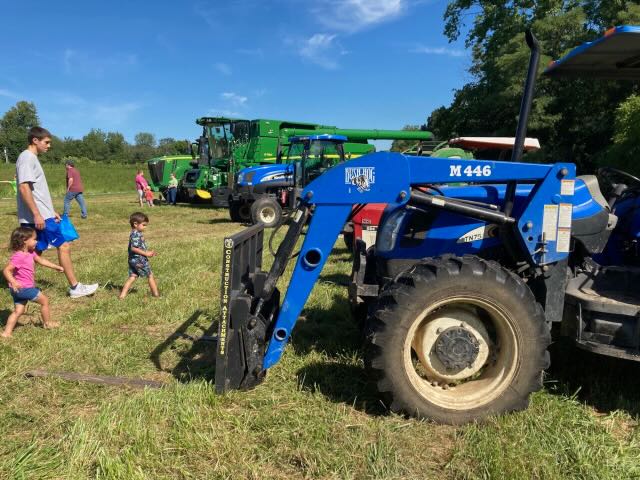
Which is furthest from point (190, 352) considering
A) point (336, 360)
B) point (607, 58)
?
point (607, 58)

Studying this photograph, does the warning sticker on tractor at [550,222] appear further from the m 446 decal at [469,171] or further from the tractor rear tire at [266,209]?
the tractor rear tire at [266,209]

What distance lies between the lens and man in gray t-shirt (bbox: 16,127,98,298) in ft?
16.0

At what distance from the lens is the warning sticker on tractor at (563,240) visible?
2.91 metres

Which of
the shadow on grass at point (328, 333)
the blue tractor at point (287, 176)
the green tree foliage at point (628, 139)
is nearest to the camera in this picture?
the shadow on grass at point (328, 333)

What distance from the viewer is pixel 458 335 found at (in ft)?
9.25

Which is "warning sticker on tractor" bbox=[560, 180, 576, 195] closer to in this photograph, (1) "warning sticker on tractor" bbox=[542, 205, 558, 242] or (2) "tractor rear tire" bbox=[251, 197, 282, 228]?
(1) "warning sticker on tractor" bbox=[542, 205, 558, 242]

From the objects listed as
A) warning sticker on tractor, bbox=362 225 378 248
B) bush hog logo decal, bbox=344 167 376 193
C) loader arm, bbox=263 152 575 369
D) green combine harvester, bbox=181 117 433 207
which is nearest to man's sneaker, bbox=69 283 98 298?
warning sticker on tractor, bbox=362 225 378 248

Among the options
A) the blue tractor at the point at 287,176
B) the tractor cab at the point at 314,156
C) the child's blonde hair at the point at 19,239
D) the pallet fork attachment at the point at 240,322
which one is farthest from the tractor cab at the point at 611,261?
the tractor cab at the point at 314,156

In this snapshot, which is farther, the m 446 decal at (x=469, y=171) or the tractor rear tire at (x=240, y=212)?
the tractor rear tire at (x=240, y=212)

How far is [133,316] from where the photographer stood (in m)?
4.74

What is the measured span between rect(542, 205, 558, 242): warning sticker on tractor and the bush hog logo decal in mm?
1069

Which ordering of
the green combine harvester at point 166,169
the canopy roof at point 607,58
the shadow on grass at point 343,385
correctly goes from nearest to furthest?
the canopy roof at point 607,58 → the shadow on grass at point 343,385 → the green combine harvester at point 166,169

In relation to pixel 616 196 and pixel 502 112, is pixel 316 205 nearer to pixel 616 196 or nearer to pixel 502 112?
pixel 616 196

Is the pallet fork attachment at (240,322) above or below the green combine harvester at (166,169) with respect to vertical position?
below
